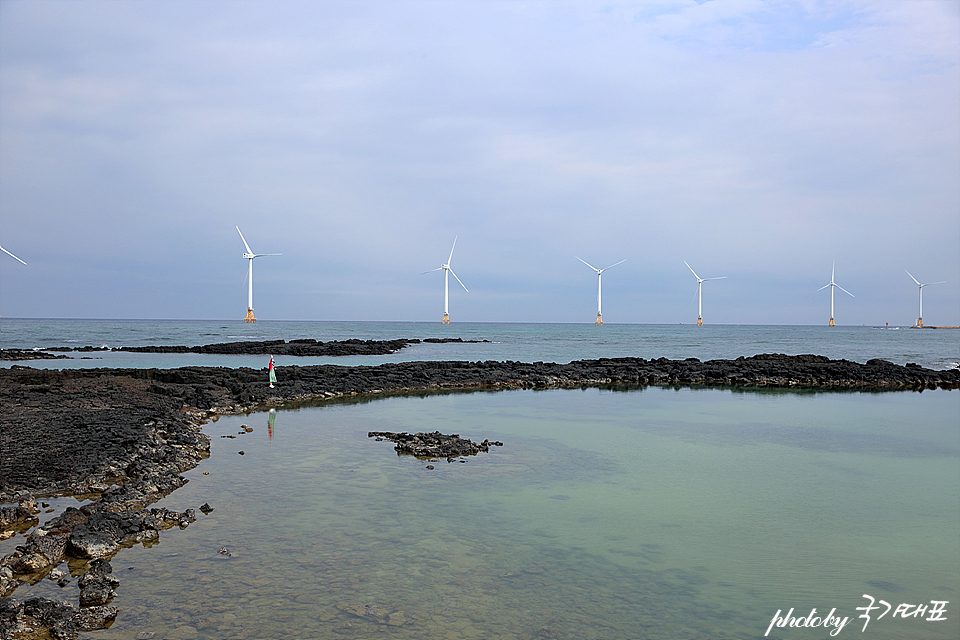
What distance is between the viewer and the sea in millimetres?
6598

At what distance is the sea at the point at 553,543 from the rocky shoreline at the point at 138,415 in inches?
16.5

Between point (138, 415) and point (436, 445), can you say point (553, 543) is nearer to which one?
point (436, 445)

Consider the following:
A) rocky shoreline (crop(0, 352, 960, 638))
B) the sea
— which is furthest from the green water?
rocky shoreline (crop(0, 352, 960, 638))

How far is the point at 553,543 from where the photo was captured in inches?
348

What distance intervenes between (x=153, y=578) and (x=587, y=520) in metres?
5.89

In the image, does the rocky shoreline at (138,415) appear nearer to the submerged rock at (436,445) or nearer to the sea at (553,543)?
the sea at (553,543)

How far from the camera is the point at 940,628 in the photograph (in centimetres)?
651

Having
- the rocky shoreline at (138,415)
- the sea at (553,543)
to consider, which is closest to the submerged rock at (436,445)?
the sea at (553,543)

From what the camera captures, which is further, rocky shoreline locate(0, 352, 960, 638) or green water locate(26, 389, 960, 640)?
rocky shoreline locate(0, 352, 960, 638)

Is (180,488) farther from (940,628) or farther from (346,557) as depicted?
(940,628)

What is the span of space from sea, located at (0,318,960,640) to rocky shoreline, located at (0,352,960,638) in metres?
0.42

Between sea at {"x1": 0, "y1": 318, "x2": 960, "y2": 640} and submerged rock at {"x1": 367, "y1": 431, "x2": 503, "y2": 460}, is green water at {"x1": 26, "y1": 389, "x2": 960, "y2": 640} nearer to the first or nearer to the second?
sea at {"x1": 0, "y1": 318, "x2": 960, "y2": 640}

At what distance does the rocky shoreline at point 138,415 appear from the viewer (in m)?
7.68

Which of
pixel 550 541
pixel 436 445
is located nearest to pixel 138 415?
pixel 436 445
